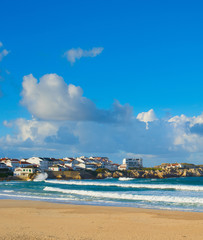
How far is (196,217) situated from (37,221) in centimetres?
1093

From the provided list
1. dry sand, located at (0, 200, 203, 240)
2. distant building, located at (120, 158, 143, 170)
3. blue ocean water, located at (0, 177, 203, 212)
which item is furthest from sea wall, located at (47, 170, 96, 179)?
dry sand, located at (0, 200, 203, 240)

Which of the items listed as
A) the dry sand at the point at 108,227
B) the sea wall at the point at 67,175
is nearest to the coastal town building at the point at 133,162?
the sea wall at the point at 67,175

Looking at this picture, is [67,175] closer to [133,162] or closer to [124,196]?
[124,196]

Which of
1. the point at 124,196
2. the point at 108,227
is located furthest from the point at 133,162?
the point at 108,227

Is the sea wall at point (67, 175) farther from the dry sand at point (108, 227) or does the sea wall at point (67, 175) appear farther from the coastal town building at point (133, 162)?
the dry sand at point (108, 227)

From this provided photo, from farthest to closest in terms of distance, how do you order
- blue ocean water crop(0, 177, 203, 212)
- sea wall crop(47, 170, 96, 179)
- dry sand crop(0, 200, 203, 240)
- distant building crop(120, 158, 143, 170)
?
distant building crop(120, 158, 143, 170)
sea wall crop(47, 170, 96, 179)
blue ocean water crop(0, 177, 203, 212)
dry sand crop(0, 200, 203, 240)

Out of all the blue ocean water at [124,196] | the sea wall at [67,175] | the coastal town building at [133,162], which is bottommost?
the sea wall at [67,175]

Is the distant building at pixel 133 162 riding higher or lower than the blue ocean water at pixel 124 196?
higher

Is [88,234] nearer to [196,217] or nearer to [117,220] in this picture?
[117,220]

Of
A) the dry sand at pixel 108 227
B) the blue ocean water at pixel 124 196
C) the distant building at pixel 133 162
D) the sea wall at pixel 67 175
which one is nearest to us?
the dry sand at pixel 108 227

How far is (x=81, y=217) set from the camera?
64.3 feet

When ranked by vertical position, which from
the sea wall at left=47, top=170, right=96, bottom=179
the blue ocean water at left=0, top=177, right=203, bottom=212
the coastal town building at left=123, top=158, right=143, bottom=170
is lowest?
the sea wall at left=47, top=170, right=96, bottom=179

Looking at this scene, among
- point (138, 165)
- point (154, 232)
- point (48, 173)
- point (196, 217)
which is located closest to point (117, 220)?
point (154, 232)

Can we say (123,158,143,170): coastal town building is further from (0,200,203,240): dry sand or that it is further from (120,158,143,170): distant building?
(0,200,203,240): dry sand
